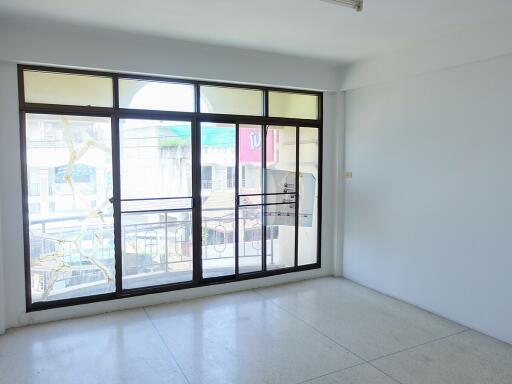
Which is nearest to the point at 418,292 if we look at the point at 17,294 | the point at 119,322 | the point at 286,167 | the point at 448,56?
the point at 286,167

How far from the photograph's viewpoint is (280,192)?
17.1 feet

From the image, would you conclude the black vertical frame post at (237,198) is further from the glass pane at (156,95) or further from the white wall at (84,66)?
the glass pane at (156,95)

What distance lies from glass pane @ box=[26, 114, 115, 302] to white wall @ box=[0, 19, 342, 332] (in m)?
0.16

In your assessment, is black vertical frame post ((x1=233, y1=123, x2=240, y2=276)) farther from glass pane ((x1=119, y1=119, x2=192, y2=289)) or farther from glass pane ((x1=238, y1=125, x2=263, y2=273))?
glass pane ((x1=119, y1=119, x2=192, y2=289))

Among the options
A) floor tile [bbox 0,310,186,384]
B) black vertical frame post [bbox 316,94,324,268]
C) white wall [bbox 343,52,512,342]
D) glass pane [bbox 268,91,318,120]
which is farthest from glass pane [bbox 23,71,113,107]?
white wall [bbox 343,52,512,342]

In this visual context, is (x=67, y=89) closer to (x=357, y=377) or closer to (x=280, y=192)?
(x=280, y=192)

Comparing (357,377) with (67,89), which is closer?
(357,377)

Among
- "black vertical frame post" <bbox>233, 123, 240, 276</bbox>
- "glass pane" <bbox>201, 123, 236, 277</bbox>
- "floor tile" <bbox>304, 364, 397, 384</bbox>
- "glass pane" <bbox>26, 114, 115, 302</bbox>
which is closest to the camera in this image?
"floor tile" <bbox>304, 364, 397, 384</bbox>

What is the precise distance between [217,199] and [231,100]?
127 centimetres

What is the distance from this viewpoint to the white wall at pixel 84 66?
363 cm

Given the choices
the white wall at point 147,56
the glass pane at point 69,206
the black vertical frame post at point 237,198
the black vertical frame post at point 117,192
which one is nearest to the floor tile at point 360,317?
the black vertical frame post at point 237,198

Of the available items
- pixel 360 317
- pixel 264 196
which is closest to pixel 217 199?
pixel 264 196

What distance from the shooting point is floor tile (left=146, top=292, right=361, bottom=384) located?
3014mm

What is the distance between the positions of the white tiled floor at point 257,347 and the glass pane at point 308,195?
1113 mm
